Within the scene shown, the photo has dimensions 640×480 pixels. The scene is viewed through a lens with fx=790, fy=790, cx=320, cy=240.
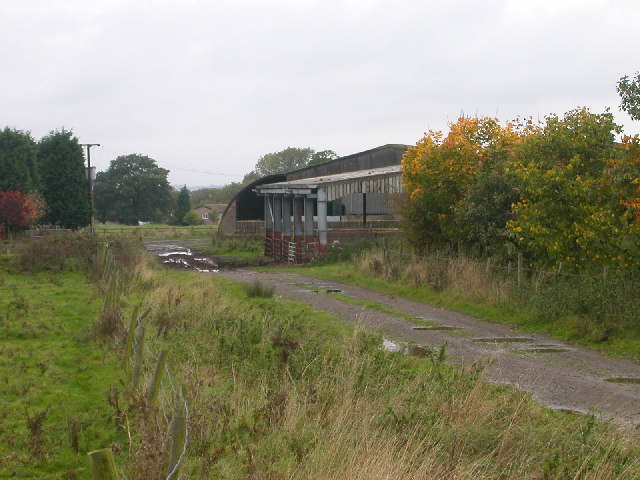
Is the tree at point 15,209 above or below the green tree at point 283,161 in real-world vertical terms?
below

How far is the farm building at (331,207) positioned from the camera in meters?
35.6

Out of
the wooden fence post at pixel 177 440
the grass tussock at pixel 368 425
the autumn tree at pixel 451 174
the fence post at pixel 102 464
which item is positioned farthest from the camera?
the autumn tree at pixel 451 174

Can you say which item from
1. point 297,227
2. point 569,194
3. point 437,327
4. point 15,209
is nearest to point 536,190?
point 569,194

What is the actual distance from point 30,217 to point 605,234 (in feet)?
119

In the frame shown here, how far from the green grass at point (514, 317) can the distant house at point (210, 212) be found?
10495 centimetres

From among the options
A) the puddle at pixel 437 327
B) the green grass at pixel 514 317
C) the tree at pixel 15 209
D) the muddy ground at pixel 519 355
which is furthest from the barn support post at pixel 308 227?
the puddle at pixel 437 327

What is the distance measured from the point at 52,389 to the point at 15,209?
3496 centimetres

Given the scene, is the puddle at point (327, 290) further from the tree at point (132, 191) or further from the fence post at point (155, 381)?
the tree at point (132, 191)

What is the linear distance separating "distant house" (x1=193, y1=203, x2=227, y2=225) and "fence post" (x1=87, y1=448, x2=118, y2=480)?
405 ft

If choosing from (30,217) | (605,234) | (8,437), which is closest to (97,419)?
(8,437)

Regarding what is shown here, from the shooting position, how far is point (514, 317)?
1648 centimetres

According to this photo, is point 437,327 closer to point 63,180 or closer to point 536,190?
point 536,190

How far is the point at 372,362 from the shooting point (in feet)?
32.6

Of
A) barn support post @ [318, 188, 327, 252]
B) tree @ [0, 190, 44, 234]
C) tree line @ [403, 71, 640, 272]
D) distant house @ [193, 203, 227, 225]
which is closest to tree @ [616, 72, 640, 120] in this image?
tree line @ [403, 71, 640, 272]
